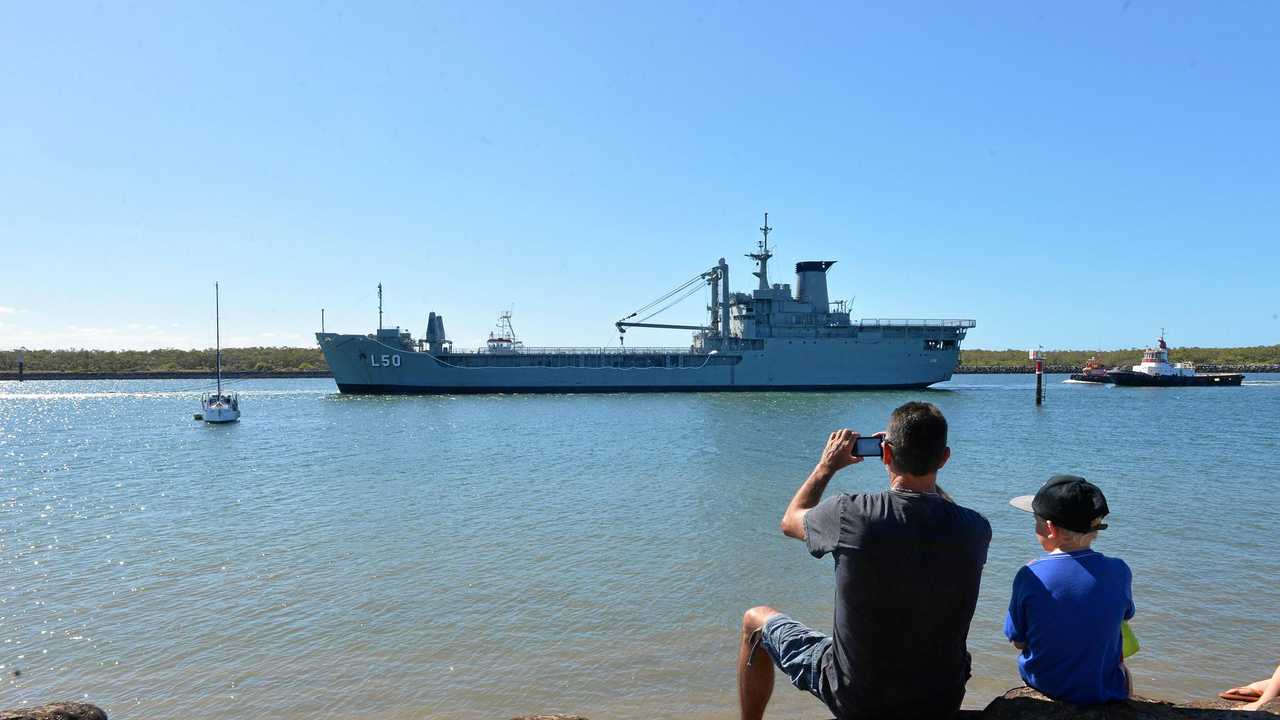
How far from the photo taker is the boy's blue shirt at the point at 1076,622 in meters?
2.54

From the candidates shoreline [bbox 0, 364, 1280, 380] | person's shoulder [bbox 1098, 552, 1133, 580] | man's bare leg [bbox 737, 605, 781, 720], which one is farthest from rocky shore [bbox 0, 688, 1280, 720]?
shoreline [bbox 0, 364, 1280, 380]

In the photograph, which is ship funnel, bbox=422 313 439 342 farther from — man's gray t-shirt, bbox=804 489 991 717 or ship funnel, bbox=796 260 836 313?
man's gray t-shirt, bbox=804 489 991 717

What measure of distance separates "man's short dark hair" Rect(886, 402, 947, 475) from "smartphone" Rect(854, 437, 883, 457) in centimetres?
16

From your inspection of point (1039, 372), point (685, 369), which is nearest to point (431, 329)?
point (685, 369)

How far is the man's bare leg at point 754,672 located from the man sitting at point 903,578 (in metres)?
0.49

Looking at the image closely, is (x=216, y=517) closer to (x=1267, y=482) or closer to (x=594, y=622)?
(x=594, y=622)

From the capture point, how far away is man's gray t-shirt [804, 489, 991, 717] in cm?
234

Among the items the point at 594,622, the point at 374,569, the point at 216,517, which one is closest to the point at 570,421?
the point at 216,517

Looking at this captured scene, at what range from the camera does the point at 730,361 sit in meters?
53.3

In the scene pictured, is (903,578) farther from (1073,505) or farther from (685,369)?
(685,369)

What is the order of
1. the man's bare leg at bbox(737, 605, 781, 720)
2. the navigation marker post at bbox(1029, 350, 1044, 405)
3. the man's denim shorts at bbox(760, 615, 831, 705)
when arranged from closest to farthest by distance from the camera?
1. the man's denim shorts at bbox(760, 615, 831, 705)
2. the man's bare leg at bbox(737, 605, 781, 720)
3. the navigation marker post at bbox(1029, 350, 1044, 405)

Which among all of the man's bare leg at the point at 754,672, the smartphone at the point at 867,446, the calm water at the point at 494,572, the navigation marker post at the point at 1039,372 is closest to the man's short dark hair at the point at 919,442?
the smartphone at the point at 867,446

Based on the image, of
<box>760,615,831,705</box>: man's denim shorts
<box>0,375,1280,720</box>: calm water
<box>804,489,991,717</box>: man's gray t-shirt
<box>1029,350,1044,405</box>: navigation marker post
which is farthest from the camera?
<box>1029,350,1044,405</box>: navigation marker post

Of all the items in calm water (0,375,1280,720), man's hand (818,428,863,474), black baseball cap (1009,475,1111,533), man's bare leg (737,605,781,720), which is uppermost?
man's hand (818,428,863,474)
